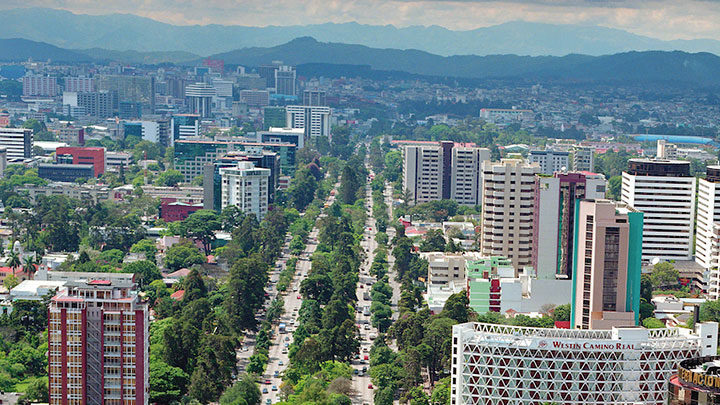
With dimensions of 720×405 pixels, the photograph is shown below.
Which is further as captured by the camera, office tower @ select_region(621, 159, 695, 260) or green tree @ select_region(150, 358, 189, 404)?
office tower @ select_region(621, 159, 695, 260)

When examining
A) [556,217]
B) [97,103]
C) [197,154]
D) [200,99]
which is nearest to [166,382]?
Answer: [556,217]

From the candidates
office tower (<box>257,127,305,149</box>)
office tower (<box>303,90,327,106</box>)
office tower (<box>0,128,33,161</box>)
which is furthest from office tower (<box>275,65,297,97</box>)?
office tower (<box>0,128,33,161</box>)

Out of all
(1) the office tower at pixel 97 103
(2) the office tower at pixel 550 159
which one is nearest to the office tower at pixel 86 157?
(2) the office tower at pixel 550 159

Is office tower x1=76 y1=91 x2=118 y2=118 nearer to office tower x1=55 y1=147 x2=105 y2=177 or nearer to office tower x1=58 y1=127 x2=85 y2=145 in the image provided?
office tower x1=58 y1=127 x2=85 y2=145

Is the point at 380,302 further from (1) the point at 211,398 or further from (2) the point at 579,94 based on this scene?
(2) the point at 579,94

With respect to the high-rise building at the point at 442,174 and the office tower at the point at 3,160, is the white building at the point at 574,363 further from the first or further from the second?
the office tower at the point at 3,160

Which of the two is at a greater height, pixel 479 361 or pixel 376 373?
pixel 479 361

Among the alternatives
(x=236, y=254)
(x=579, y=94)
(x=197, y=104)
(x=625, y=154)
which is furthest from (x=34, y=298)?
(x=579, y=94)
